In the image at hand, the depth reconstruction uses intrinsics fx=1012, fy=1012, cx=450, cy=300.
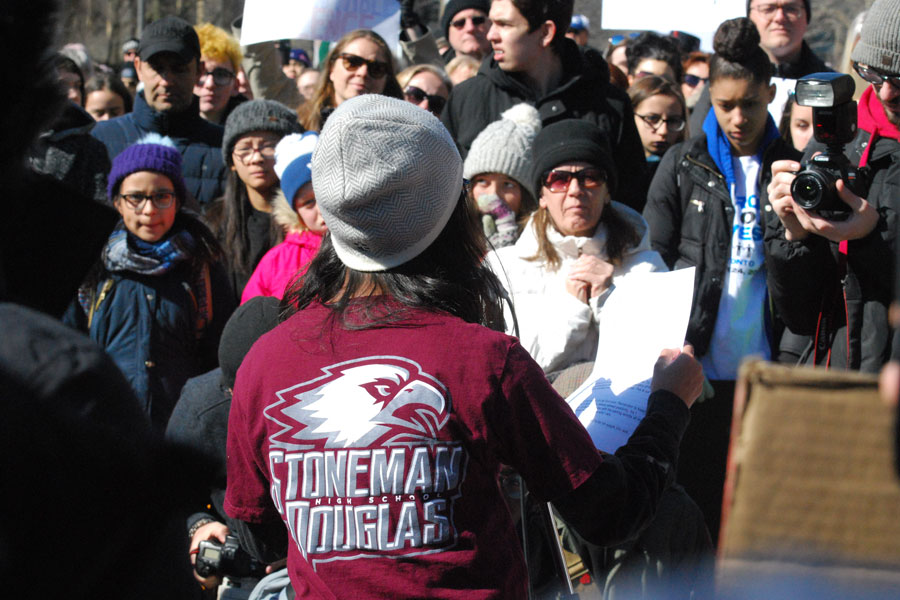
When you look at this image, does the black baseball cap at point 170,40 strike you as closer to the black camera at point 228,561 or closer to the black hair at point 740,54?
the black hair at point 740,54

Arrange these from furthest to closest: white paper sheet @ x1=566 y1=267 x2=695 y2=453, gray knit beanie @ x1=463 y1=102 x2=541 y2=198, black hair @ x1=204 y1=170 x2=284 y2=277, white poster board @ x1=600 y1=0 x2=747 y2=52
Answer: white poster board @ x1=600 y1=0 x2=747 y2=52
black hair @ x1=204 y1=170 x2=284 y2=277
gray knit beanie @ x1=463 y1=102 x2=541 y2=198
white paper sheet @ x1=566 y1=267 x2=695 y2=453

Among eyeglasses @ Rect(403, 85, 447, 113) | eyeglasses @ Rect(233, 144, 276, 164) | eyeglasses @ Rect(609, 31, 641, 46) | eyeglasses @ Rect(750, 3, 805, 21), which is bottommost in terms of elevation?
eyeglasses @ Rect(233, 144, 276, 164)

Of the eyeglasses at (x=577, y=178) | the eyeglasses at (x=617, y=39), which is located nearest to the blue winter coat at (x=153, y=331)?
the eyeglasses at (x=577, y=178)

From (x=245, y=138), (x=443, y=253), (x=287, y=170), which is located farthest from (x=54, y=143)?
(x=443, y=253)

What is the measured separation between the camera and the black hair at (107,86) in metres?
6.60

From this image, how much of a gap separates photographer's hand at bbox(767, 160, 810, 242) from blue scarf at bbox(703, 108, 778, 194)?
1095mm

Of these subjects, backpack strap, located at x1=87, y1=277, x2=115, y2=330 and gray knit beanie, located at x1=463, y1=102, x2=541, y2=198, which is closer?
backpack strap, located at x1=87, y1=277, x2=115, y2=330

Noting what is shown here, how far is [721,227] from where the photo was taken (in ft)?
12.9

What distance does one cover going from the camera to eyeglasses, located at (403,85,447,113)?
17.8ft

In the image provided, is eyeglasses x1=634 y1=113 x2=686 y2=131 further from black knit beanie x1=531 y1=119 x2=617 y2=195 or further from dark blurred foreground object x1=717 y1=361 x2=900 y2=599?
dark blurred foreground object x1=717 y1=361 x2=900 y2=599

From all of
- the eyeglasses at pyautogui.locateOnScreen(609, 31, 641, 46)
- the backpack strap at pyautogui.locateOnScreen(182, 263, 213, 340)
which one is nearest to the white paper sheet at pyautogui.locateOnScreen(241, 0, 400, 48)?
the backpack strap at pyautogui.locateOnScreen(182, 263, 213, 340)

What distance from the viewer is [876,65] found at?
284 centimetres

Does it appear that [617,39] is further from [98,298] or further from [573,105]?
[98,298]

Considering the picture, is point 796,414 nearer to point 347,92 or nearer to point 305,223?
point 305,223
